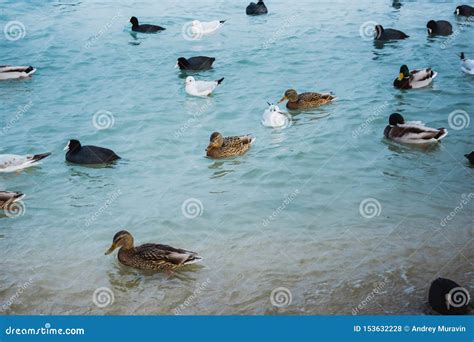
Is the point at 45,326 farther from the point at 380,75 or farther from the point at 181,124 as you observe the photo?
the point at 380,75

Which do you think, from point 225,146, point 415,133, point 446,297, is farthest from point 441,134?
point 446,297

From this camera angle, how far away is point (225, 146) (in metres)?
12.2

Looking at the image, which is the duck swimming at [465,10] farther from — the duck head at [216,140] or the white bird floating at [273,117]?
the duck head at [216,140]

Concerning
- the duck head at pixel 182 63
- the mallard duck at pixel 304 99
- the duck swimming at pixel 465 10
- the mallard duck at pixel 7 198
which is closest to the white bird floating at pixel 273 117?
the mallard duck at pixel 304 99

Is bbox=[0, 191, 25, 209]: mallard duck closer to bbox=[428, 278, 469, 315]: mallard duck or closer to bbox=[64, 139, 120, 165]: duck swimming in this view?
bbox=[64, 139, 120, 165]: duck swimming

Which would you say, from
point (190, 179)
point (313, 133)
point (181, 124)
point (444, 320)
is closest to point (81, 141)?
point (181, 124)

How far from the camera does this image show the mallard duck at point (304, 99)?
14.4 meters

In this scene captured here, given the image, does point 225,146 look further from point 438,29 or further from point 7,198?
point 438,29

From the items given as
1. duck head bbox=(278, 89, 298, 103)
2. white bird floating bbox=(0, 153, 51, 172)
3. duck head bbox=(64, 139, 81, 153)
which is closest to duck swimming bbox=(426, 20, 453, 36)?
duck head bbox=(278, 89, 298, 103)

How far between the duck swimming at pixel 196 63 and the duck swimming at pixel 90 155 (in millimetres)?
5706

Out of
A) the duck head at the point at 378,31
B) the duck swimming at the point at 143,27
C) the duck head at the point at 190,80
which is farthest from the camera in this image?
the duck swimming at the point at 143,27

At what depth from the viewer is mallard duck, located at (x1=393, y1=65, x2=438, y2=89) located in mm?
15023

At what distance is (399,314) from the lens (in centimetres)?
752

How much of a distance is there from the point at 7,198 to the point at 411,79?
8802 millimetres
